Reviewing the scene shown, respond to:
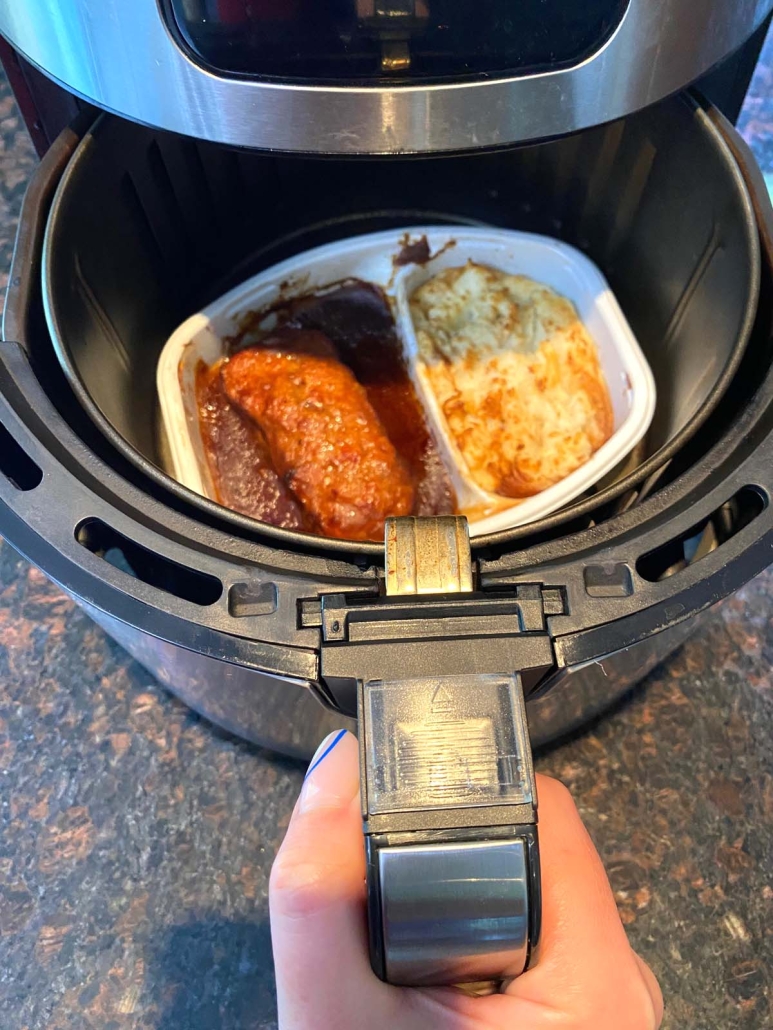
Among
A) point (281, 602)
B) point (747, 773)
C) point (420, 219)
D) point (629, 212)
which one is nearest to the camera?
point (281, 602)

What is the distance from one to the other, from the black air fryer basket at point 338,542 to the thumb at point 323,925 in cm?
8

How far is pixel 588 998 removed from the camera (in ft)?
1.45

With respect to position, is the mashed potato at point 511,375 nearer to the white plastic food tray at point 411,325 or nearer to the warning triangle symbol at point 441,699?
the white plastic food tray at point 411,325

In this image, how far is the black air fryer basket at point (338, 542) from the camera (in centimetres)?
44

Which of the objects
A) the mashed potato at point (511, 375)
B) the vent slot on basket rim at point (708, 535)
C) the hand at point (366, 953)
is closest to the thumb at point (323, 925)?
the hand at point (366, 953)

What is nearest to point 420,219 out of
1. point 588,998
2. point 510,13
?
point 510,13

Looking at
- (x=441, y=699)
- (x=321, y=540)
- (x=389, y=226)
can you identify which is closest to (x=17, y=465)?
(x=321, y=540)

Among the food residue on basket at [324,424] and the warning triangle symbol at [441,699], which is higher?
the warning triangle symbol at [441,699]

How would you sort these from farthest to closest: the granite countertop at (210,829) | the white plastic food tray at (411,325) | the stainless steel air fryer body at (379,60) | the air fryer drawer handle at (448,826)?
the white plastic food tray at (411,325) → the granite countertop at (210,829) → the stainless steel air fryer body at (379,60) → the air fryer drawer handle at (448,826)

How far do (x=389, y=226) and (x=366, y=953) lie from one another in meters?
0.82

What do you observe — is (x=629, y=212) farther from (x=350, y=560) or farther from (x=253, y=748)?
(x=253, y=748)

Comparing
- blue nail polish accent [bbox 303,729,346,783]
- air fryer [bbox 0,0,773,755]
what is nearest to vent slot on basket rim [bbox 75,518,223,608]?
air fryer [bbox 0,0,773,755]

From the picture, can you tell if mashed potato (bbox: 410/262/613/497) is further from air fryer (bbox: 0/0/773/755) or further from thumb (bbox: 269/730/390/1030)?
thumb (bbox: 269/730/390/1030)

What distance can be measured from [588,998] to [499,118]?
54 cm
